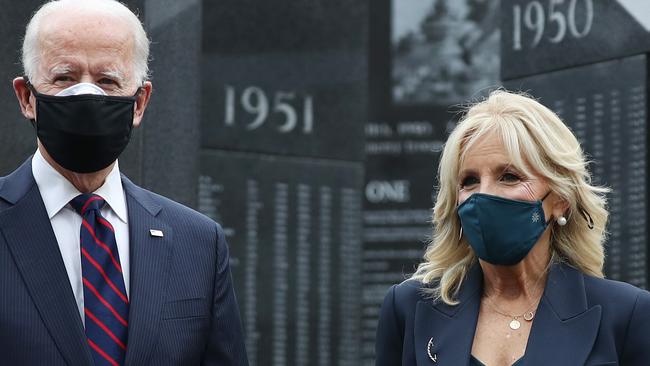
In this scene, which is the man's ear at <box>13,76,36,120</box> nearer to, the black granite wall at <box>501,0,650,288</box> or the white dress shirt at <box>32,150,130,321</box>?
the white dress shirt at <box>32,150,130,321</box>

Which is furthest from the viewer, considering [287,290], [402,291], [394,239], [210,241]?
[394,239]

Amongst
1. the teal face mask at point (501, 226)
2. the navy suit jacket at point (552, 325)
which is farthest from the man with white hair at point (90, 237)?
the teal face mask at point (501, 226)

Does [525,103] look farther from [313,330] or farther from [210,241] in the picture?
[313,330]

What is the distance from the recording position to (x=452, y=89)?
11.5 metres

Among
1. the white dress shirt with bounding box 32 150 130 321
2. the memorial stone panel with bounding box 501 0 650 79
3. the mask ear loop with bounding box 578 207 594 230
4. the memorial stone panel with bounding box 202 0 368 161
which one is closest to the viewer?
the white dress shirt with bounding box 32 150 130 321

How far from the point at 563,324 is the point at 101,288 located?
3.75 ft

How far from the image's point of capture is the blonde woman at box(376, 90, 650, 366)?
12.5ft

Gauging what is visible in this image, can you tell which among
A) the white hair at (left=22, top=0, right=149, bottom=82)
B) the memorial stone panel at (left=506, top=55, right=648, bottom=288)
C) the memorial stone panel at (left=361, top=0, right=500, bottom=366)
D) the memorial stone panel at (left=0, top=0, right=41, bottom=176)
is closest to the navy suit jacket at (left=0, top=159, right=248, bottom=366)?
the white hair at (left=22, top=0, right=149, bottom=82)

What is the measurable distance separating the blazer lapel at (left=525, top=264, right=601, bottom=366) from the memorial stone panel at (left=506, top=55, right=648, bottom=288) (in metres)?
2.40

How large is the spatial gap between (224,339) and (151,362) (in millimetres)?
237

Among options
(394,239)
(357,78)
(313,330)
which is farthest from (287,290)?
(394,239)

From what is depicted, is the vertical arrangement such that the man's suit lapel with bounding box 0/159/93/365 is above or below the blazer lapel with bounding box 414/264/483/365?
above

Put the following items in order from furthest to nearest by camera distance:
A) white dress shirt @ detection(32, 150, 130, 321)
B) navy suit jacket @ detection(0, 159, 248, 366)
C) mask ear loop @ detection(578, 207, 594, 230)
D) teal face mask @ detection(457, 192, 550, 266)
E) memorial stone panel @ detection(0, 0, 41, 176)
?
memorial stone panel @ detection(0, 0, 41, 176) < mask ear loop @ detection(578, 207, 594, 230) < teal face mask @ detection(457, 192, 550, 266) < white dress shirt @ detection(32, 150, 130, 321) < navy suit jacket @ detection(0, 159, 248, 366)

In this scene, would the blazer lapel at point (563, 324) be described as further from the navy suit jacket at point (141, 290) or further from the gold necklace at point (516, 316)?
the navy suit jacket at point (141, 290)
